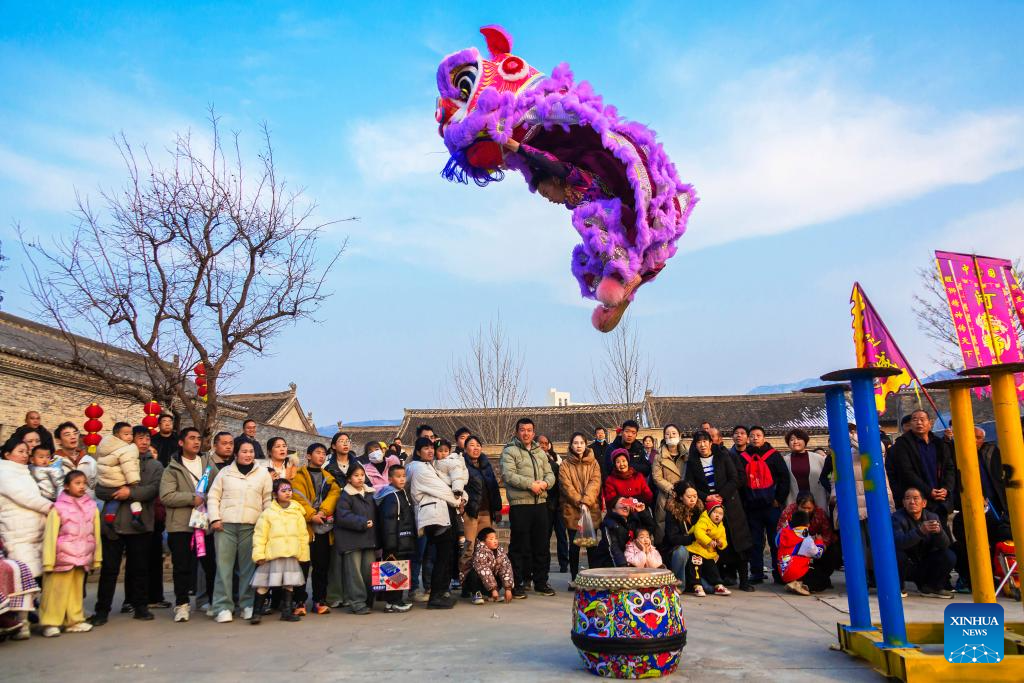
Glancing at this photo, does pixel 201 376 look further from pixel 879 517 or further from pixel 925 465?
pixel 879 517

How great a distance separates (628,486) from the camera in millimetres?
7086

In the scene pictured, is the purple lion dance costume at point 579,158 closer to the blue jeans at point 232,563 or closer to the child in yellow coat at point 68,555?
the blue jeans at point 232,563

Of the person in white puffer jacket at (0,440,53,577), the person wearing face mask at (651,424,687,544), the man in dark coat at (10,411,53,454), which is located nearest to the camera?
the person in white puffer jacket at (0,440,53,577)

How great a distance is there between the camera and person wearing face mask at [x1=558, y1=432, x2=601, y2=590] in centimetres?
712

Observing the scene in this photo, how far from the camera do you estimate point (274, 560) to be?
598 cm

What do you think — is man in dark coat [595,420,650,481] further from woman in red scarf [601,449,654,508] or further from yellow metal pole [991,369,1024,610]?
yellow metal pole [991,369,1024,610]

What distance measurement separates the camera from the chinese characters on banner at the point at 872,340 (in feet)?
24.2

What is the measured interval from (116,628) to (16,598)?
784mm

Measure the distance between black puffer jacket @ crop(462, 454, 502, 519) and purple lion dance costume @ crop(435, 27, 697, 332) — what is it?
3.24m

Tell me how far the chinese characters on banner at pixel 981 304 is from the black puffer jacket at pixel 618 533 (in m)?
4.34

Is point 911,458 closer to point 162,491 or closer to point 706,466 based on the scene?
point 706,466

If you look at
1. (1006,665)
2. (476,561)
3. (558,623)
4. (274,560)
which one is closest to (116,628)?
(274,560)

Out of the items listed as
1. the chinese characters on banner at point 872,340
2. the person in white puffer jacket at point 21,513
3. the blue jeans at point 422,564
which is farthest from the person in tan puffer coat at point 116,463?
the chinese characters on banner at point 872,340

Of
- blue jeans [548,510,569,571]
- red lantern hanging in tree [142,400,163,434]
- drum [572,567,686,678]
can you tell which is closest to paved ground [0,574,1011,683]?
drum [572,567,686,678]
